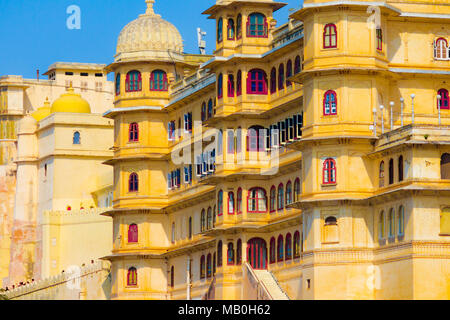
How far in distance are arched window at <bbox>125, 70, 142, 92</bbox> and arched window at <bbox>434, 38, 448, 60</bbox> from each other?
27273 millimetres

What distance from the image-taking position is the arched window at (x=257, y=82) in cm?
9531

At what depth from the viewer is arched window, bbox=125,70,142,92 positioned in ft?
364

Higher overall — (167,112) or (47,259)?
(167,112)

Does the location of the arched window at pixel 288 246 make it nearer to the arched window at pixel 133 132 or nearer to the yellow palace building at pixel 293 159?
the yellow palace building at pixel 293 159

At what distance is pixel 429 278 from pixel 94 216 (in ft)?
170

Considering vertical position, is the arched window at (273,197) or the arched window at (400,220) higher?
the arched window at (273,197)

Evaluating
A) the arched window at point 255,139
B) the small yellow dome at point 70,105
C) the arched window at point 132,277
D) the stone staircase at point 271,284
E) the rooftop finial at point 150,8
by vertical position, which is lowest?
the stone staircase at point 271,284

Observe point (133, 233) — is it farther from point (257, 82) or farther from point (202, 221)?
point (257, 82)

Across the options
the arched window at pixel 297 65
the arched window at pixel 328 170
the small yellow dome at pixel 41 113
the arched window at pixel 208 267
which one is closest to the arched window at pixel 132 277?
the arched window at pixel 208 267

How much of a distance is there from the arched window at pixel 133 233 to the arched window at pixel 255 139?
17617 mm

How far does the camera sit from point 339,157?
84.9 meters

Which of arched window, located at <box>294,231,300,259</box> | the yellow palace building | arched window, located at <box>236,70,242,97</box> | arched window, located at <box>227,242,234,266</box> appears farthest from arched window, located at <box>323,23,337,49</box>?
arched window, located at <box>227,242,234,266</box>
